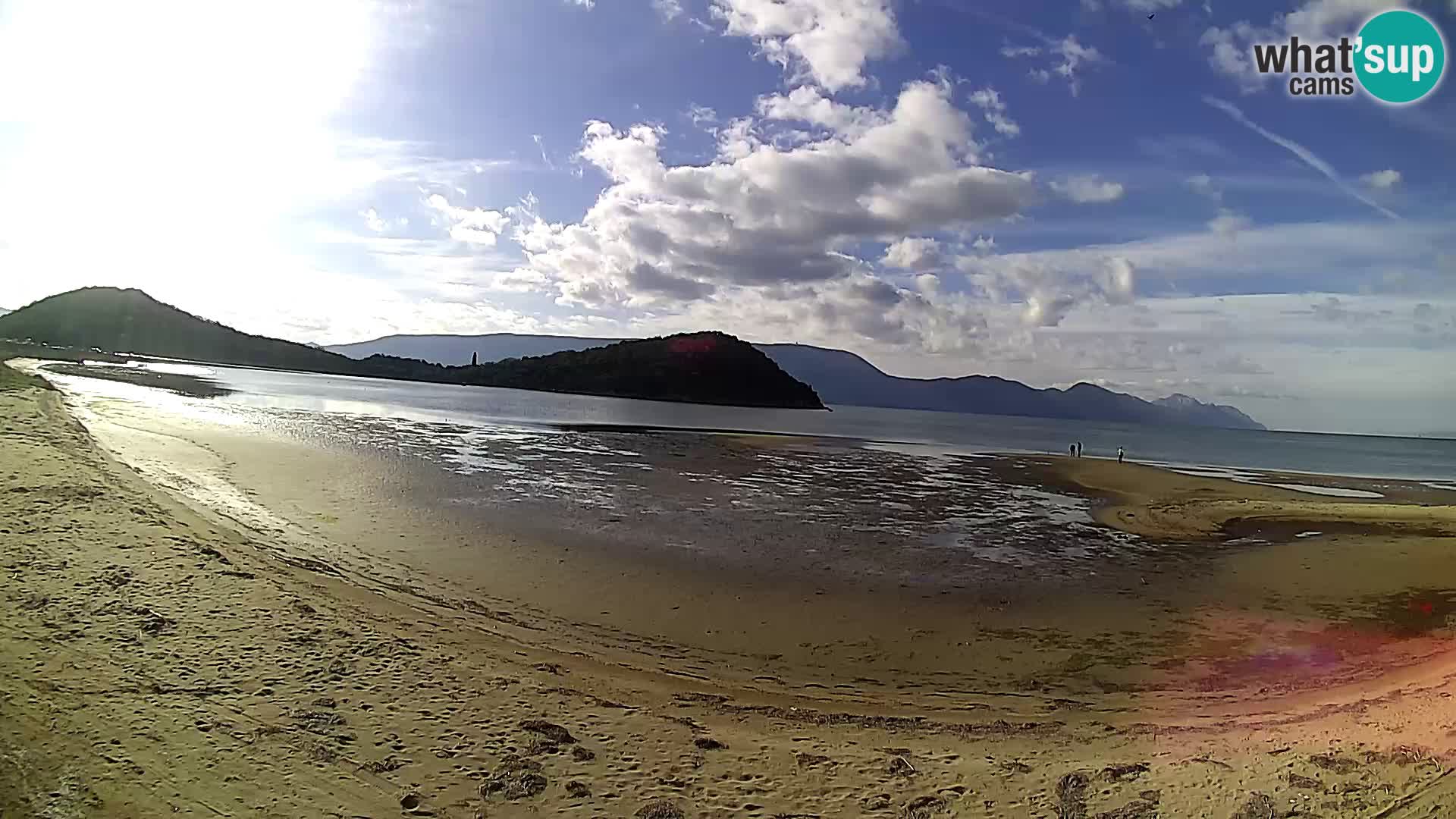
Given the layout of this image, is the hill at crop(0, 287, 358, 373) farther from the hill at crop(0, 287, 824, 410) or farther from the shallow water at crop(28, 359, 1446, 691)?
the shallow water at crop(28, 359, 1446, 691)

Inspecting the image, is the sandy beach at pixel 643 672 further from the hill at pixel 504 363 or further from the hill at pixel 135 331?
the hill at pixel 135 331

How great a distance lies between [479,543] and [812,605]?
6.20 meters

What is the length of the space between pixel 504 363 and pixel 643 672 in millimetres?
181247

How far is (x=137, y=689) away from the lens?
6.08 m

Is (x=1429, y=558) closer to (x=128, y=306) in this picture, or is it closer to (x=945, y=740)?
(x=945, y=740)

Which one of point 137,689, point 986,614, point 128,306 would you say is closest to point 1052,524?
point 986,614

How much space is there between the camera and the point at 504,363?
181m

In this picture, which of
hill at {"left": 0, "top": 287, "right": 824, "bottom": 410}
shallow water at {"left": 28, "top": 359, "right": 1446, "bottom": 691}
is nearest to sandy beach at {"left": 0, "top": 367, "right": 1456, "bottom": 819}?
shallow water at {"left": 28, "top": 359, "right": 1446, "bottom": 691}

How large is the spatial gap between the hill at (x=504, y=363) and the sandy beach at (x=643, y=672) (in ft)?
450

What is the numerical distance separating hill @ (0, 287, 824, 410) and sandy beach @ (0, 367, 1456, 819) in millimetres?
137133

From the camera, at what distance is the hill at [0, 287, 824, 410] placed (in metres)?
153

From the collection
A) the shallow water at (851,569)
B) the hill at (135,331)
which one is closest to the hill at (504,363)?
the hill at (135,331)

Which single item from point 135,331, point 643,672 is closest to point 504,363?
point 135,331

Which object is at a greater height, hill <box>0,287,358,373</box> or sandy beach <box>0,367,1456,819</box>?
hill <box>0,287,358,373</box>
